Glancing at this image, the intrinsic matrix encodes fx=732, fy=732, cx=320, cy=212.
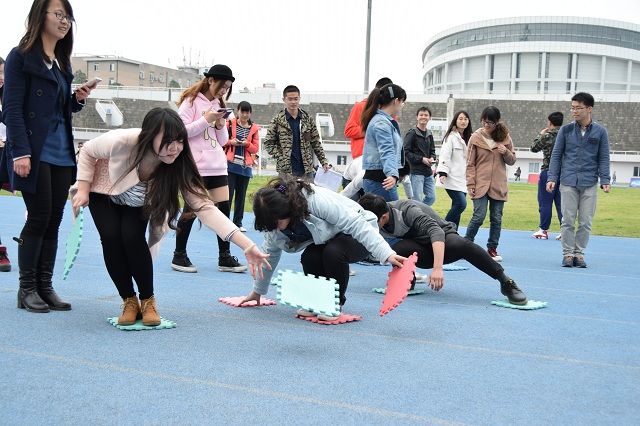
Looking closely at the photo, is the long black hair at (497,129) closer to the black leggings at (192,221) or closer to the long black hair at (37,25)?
the black leggings at (192,221)

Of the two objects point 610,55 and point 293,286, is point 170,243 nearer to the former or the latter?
point 293,286

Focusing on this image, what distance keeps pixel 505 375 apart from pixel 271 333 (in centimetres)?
136

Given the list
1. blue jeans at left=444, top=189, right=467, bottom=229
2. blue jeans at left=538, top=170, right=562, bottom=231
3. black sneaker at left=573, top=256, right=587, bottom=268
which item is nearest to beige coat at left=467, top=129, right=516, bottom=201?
blue jeans at left=444, top=189, right=467, bottom=229

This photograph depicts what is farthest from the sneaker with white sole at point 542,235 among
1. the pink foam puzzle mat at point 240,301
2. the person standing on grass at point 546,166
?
the pink foam puzzle mat at point 240,301

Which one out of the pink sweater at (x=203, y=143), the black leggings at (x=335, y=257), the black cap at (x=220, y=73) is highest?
the black cap at (x=220, y=73)

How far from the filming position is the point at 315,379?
3279 millimetres

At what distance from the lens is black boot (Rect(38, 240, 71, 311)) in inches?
177

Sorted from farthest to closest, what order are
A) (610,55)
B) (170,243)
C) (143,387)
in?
(610,55) → (170,243) → (143,387)

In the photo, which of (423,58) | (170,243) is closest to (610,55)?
(423,58)

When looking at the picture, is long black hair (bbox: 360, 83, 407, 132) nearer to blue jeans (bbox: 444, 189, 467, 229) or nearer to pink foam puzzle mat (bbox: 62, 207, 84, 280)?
blue jeans (bbox: 444, 189, 467, 229)

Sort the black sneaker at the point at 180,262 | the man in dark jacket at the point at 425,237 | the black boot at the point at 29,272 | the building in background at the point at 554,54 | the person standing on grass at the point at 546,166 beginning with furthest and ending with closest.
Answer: the building in background at the point at 554,54, the person standing on grass at the point at 546,166, the black sneaker at the point at 180,262, the man in dark jacket at the point at 425,237, the black boot at the point at 29,272

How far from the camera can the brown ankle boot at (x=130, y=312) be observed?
4.14 m

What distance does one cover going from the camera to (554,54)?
95375 millimetres

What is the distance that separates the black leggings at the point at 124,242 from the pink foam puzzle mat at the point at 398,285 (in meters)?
1.37
